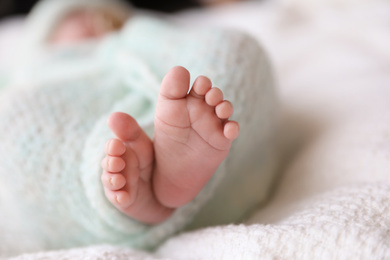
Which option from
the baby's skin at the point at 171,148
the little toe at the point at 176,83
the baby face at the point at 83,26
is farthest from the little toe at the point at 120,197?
the baby face at the point at 83,26

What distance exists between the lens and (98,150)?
501mm

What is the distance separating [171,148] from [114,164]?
7 cm

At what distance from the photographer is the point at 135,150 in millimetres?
446

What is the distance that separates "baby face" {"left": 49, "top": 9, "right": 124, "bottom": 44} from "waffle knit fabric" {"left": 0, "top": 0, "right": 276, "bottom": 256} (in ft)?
2.02

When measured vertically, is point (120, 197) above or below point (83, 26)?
below

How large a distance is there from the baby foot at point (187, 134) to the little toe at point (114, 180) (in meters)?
0.06

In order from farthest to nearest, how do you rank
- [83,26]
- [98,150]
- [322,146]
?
→ [83,26]
[322,146]
[98,150]

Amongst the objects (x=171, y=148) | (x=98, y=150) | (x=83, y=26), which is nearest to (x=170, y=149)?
(x=171, y=148)

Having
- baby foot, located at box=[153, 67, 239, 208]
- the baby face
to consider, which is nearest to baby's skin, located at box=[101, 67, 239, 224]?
baby foot, located at box=[153, 67, 239, 208]

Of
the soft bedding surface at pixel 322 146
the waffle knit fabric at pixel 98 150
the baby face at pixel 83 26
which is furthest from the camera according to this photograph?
the baby face at pixel 83 26

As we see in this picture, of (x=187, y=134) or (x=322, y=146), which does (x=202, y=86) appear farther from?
(x=322, y=146)

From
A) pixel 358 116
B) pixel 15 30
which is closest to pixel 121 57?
pixel 358 116

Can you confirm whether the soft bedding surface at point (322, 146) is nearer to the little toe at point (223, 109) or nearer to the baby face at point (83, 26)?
the little toe at point (223, 109)

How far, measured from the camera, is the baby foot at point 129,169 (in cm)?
42
